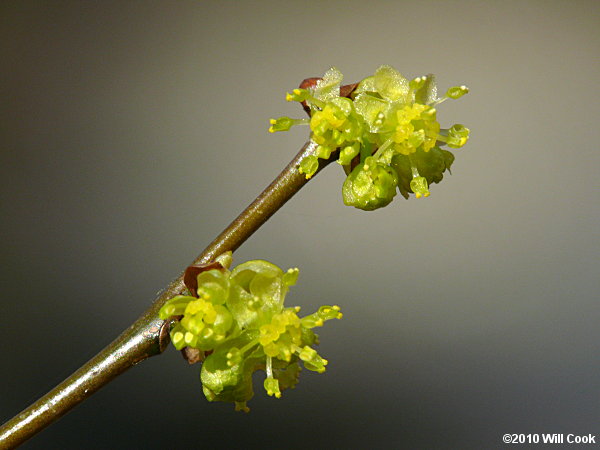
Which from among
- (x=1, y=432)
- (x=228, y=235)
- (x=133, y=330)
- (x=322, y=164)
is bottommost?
(x=1, y=432)

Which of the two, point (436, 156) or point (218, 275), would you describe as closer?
point (218, 275)

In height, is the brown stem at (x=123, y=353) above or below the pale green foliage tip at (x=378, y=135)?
below

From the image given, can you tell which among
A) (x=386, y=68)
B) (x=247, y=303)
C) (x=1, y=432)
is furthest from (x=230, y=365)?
(x=386, y=68)

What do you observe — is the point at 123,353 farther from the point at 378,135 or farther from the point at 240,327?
the point at 378,135

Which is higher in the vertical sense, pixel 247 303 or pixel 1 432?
pixel 247 303

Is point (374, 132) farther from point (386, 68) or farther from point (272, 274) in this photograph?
point (272, 274)
